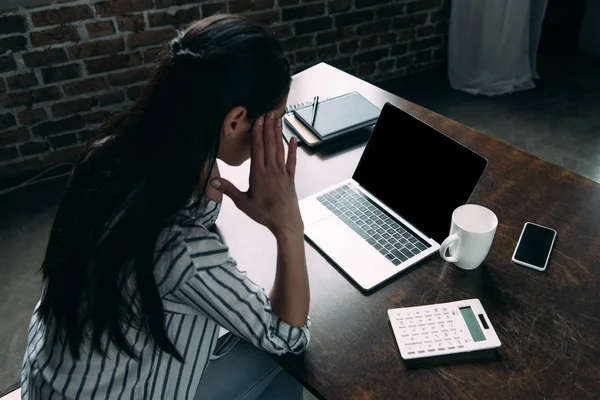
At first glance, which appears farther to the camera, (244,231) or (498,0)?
(498,0)

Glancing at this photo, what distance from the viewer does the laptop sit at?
104 cm

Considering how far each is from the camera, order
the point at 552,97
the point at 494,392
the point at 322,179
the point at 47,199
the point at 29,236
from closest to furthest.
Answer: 1. the point at 494,392
2. the point at 322,179
3. the point at 29,236
4. the point at 47,199
5. the point at 552,97

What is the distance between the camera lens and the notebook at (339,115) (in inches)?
54.1

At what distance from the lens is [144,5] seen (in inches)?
86.9

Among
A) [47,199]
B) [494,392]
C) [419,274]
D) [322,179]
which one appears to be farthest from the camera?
[47,199]

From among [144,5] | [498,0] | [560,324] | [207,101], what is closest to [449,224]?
[560,324]

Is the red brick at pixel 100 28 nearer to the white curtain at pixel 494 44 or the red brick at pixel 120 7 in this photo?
the red brick at pixel 120 7

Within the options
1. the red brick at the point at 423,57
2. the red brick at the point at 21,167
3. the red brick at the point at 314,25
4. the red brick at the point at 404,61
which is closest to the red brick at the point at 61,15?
the red brick at the point at 21,167

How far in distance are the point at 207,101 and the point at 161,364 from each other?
0.44m

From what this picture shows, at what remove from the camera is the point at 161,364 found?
91 centimetres

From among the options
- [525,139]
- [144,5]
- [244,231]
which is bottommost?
[525,139]

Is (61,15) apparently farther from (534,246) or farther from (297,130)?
(534,246)

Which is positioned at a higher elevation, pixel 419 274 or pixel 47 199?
pixel 419 274

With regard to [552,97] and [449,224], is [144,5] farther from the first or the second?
[552,97]
